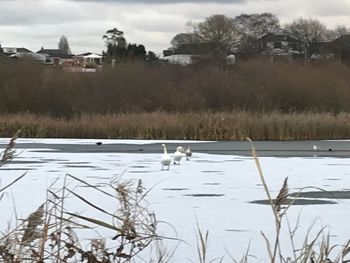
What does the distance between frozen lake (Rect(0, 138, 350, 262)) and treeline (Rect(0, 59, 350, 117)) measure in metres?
8.50

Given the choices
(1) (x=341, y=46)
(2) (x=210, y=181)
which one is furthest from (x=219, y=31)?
(2) (x=210, y=181)

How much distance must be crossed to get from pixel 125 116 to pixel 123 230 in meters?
21.7

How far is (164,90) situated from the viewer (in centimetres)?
2950

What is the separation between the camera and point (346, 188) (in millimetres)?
9500

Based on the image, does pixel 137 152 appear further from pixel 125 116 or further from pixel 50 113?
pixel 50 113

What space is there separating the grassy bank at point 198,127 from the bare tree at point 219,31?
35568 millimetres

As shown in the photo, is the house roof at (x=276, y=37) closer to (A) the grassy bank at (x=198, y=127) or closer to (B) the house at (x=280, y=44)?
(B) the house at (x=280, y=44)

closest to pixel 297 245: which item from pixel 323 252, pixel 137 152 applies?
pixel 323 252

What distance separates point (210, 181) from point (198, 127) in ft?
38.3

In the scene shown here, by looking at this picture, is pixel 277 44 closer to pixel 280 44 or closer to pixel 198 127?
pixel 280 44

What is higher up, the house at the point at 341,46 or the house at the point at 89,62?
the house at the point at 341,46

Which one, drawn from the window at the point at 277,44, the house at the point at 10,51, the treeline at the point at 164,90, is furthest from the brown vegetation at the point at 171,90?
the window at the point at 277,44

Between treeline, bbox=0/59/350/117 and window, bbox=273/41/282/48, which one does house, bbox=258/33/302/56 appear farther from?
treeline, bbox=0/59/350/117

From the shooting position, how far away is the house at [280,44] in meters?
59.1
